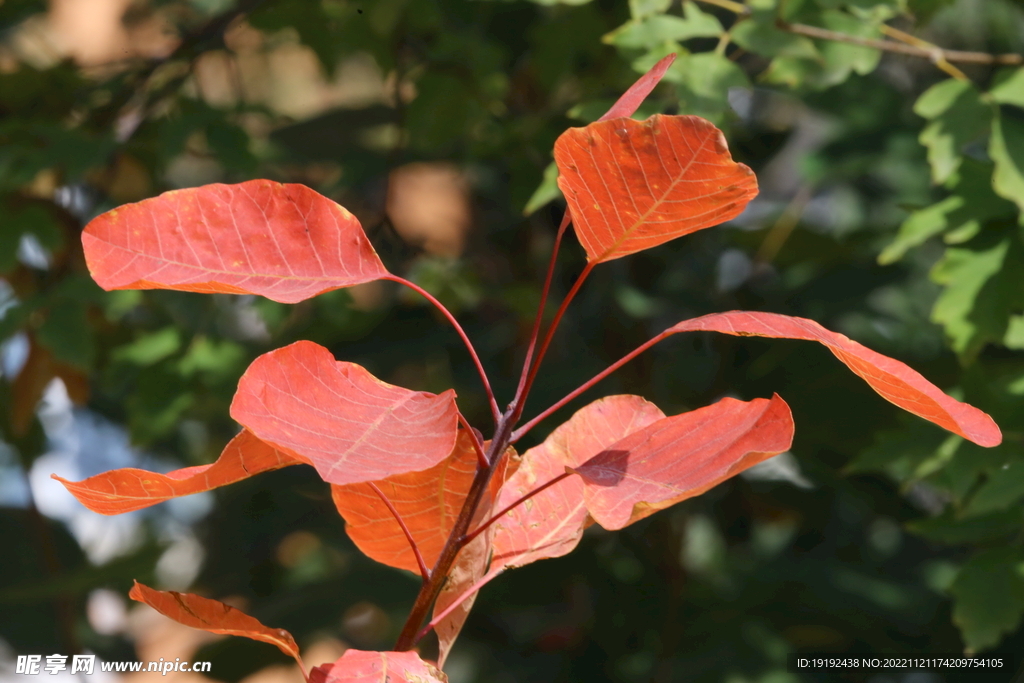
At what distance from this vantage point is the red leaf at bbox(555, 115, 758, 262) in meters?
0.24

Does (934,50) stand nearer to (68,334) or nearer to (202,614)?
(202,614)

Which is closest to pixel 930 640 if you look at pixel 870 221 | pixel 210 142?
pixel 870 221

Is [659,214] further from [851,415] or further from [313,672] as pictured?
[851,415]

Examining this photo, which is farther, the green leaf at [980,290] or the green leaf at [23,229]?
the green leaf at [23,229]

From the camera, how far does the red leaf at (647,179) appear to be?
0.24 meters

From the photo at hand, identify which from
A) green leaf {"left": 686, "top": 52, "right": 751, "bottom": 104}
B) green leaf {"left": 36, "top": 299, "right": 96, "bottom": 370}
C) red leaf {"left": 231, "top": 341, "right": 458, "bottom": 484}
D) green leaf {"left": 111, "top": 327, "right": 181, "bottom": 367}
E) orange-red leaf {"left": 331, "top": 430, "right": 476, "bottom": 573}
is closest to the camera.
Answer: red leaf {"left": 231, "top": 341, "right": 458, "bottom": 484}

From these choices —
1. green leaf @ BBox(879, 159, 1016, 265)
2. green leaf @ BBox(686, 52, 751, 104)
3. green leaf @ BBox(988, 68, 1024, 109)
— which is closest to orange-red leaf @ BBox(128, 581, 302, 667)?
green leaf @ BBox(686, 52, 751, 104)

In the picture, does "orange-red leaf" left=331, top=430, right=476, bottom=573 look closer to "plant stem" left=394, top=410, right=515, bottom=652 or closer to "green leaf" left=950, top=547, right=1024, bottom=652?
"plant stem" left=394, top=410, right=515, bottom=652

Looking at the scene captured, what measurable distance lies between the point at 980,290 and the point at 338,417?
0.58 metres

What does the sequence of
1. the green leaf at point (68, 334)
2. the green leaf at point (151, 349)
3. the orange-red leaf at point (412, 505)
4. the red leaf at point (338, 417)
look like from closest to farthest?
the red leaf at point (338, 417)
the orange-red leaf at point (412, 505)
the green leaf at point (68, 334)
the green leaf at point (151, 349)

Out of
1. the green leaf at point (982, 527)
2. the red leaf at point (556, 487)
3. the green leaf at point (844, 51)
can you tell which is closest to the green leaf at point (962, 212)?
the green leaf at point (844, 51)

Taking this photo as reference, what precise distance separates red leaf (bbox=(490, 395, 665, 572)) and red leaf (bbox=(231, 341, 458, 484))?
7 centimetres

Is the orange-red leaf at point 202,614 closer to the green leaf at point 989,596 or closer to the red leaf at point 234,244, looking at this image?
the red leaf at point 234,244

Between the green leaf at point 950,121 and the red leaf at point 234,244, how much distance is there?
530 millimetres
